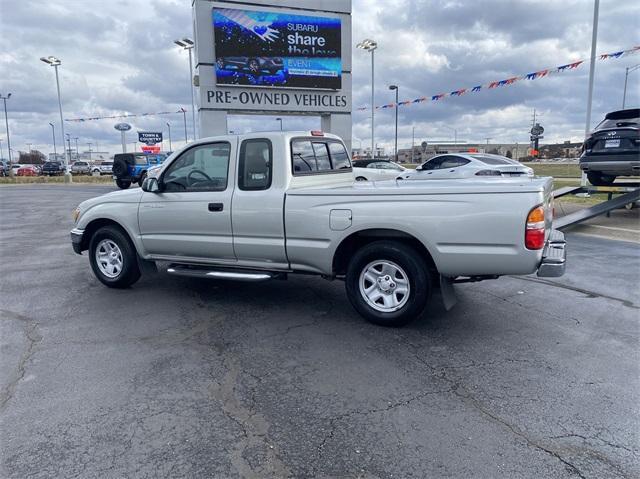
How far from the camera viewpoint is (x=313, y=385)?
351 centimetres

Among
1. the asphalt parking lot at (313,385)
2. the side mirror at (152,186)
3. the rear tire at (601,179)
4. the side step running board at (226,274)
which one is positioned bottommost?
the asphalt parking lot at (313,385)

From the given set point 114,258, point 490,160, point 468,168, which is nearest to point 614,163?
point 468,168

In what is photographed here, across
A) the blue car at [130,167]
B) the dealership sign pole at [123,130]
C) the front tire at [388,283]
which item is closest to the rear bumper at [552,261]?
the front tire at [388,283]

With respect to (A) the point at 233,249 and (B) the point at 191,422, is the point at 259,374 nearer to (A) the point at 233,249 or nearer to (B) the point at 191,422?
(B) the point at 191,422

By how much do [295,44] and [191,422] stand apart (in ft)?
54.3

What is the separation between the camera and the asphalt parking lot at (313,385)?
105 inches

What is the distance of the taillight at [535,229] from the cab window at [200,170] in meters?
3.12

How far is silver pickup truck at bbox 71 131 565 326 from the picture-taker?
4.08 meters

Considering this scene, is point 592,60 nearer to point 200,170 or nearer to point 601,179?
point 601,179

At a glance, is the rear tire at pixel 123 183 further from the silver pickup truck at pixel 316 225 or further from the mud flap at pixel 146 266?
the mud flap at pixel 146 266

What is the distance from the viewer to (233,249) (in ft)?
17.2

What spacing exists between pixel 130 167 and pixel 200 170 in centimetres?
2508

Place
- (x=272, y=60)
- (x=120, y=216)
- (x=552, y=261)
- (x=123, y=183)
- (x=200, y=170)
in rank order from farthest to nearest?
(x=123, y=183) < (x=272, y=60) < (x=120, y=216) < (x=200, y=170) < (x=552, y=261)

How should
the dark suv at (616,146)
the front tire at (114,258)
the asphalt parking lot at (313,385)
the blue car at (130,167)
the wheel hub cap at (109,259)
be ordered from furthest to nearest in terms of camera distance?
the blue car at (130,167), the dark suv at (616,146), the wheel hub cap at (109,259), the front tire at (114,258), the asphalt parking lot at (313,385)
